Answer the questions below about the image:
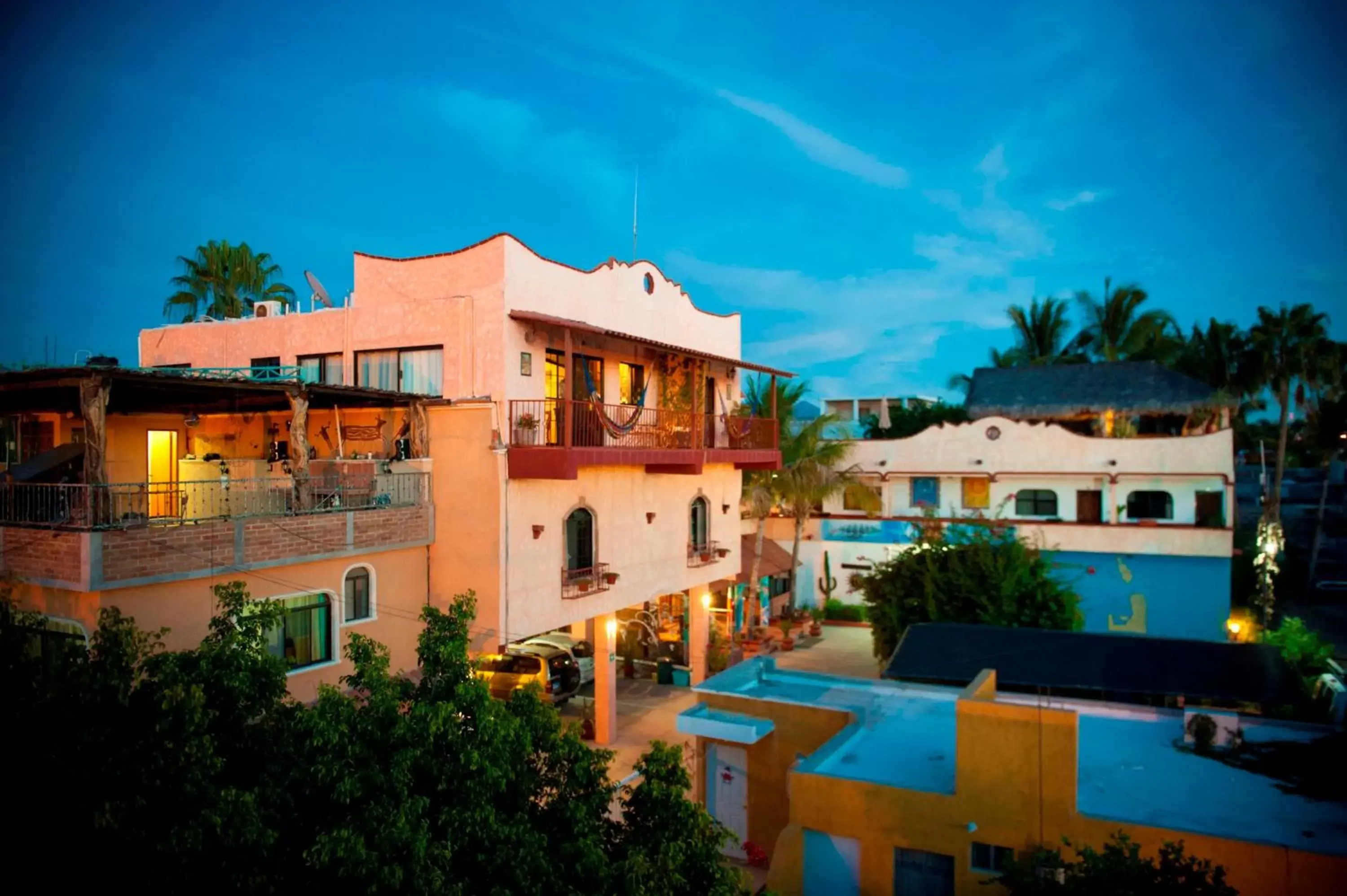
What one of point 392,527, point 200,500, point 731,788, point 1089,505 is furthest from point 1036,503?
point 200,500

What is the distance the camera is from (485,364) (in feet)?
53.7

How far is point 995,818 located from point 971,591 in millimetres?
10915

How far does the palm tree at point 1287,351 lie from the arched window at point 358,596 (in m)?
32.9

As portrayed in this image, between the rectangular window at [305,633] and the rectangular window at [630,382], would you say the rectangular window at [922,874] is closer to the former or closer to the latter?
the rectangular window at [305,633]

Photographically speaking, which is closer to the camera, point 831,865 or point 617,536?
point 831,865

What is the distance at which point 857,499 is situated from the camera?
32.7 metres

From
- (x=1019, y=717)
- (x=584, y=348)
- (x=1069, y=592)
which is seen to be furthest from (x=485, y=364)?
(x=1069, y=592)

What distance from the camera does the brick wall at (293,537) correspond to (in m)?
12.8

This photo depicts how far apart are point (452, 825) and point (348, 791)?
0.76 metres

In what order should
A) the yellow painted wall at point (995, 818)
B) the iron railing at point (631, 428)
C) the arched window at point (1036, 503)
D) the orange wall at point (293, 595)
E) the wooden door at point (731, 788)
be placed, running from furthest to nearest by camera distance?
the arched window at point (1036, 503), the iron railing at point (631, 428), the wooden door at point (731, 788), the orange wall at point (293, 595), the yellow painted wall at point (995, 818)

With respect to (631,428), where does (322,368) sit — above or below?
above

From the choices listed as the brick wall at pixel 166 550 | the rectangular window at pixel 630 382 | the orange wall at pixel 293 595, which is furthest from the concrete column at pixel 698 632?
the brick wall at pixel 166 550

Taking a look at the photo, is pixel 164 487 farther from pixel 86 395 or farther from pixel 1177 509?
pixel 1177 509

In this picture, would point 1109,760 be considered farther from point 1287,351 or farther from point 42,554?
point 1287,351
